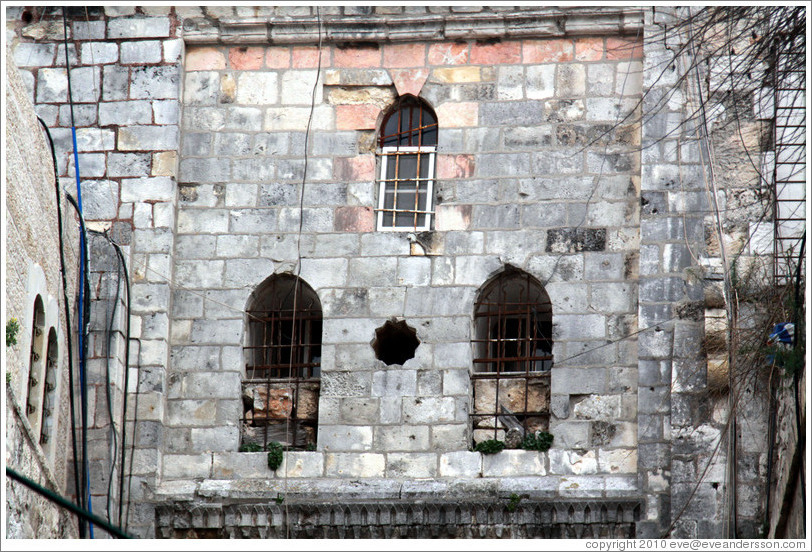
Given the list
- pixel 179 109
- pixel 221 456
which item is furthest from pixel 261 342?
pixel 179 109

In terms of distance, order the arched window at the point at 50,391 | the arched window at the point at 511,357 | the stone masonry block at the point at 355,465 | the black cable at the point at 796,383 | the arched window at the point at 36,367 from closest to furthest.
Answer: the black cable at the point at 796,383 → the arched window at the point at 36,367 → the arched window at the point at 50,391 → the stone masonry block at the point at 355,465 → the arched window at the point at 511,357

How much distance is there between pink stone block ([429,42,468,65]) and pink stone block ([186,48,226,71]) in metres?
1.92

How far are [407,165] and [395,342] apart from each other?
1611mm

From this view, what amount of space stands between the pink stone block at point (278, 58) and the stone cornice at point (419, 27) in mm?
73

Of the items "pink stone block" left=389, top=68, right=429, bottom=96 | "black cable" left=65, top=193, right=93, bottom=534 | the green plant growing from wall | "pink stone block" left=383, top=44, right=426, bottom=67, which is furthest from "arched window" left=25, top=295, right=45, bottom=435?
"pink stone block" left=383, top=44, right=426, bottom=67

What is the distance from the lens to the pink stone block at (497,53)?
15.3 metres

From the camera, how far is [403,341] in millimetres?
14836

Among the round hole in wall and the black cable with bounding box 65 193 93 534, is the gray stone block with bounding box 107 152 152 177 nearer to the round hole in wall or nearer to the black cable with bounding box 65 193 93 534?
the black cable with bounding box 65 193 93 534

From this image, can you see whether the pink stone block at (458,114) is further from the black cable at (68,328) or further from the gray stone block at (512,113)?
the black cable at (68,328)

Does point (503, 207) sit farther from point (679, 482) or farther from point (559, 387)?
point (679, 482)

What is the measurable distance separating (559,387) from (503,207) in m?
1.69

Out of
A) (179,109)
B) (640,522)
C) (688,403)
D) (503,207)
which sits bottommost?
(640,522)

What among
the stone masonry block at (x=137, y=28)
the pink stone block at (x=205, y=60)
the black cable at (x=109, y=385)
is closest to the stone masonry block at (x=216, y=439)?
the black cable at (x=109, y=385)

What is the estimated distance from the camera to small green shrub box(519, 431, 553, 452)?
556 inches
